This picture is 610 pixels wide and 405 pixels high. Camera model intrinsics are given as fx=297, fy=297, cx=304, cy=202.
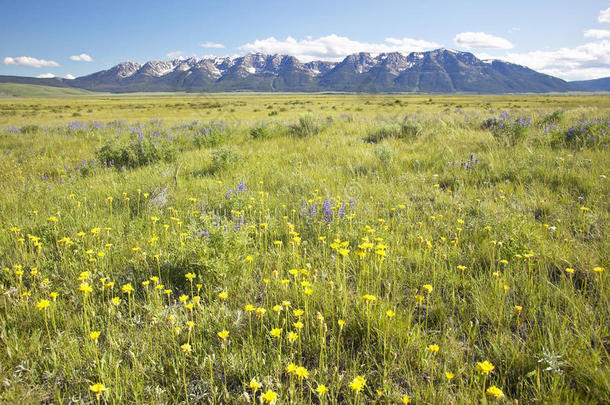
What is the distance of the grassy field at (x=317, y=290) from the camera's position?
176 cm

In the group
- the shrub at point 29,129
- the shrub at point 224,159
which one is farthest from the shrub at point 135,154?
the shrub at point 29,129

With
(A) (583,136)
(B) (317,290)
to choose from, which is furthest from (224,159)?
(A) (583,136)

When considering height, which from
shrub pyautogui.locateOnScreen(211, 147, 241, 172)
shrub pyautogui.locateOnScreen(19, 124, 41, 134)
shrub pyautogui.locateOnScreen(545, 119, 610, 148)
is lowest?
shrub pyautogui.locateOnScreen(211, 147, 241, 172)

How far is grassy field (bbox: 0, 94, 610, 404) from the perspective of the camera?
1.76 meters

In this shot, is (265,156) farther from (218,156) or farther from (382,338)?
(382,338)

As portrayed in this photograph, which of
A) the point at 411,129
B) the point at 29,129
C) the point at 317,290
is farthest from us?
the point at 29,129

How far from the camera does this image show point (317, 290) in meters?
2.45

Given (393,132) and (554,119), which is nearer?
(393,132)

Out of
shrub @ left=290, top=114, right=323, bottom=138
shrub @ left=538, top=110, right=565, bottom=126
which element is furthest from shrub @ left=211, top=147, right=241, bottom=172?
shrub @ left=538, top=110, right=565, bottom=126

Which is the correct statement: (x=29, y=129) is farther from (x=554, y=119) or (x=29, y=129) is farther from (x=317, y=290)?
(x=554, y=119)

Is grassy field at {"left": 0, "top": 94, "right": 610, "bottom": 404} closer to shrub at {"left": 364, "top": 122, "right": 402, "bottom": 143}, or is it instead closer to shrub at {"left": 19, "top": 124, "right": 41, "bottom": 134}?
shrub at {"left": 364, "top": 122, "right": 402, "bottom": 143}

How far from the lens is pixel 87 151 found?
29.3 feet

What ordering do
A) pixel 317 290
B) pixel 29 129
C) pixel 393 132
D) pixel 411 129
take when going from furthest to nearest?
pixel 29 129
pixel 411 129
pixel 393 132
pixel 317 290

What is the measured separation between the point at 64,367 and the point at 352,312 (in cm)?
191
